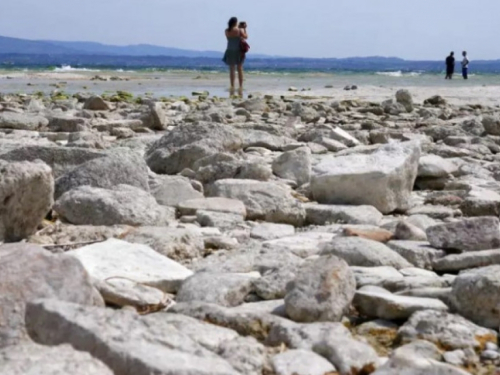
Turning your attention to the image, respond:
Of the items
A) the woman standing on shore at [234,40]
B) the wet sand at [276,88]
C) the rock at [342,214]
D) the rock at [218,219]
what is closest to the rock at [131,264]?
the rock at [218,219]

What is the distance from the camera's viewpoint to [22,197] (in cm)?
359

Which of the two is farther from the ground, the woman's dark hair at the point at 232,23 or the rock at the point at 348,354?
the woman's dark hair at the point at 232,23

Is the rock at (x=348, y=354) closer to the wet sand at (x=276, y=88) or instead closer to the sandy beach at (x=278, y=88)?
the sandy beach at (x=278, y=88)

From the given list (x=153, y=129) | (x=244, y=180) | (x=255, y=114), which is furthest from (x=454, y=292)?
(x=255, y=114)

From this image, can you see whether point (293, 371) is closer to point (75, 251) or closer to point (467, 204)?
point (75, 251)

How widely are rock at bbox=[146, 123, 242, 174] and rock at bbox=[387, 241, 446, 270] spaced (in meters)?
2.70

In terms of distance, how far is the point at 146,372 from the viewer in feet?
A: 6.34

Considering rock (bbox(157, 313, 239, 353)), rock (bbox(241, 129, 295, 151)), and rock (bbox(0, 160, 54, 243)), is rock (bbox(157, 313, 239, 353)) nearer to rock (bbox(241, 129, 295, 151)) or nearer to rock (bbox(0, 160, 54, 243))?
rock (bbox(0, 160, 54, 243))

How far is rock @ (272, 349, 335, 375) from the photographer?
7.32 ft

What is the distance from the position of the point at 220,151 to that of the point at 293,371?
13.5 ft

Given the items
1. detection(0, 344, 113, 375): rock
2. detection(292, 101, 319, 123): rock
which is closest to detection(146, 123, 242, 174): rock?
detection(0, 344, 113, 375): rock

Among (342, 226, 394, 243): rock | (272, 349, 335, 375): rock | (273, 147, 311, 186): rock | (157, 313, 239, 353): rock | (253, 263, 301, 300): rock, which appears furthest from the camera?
Answer: (273, 147, 311, 186): rock

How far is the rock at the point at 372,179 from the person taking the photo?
474cm

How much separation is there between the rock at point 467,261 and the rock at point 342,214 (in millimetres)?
1034
